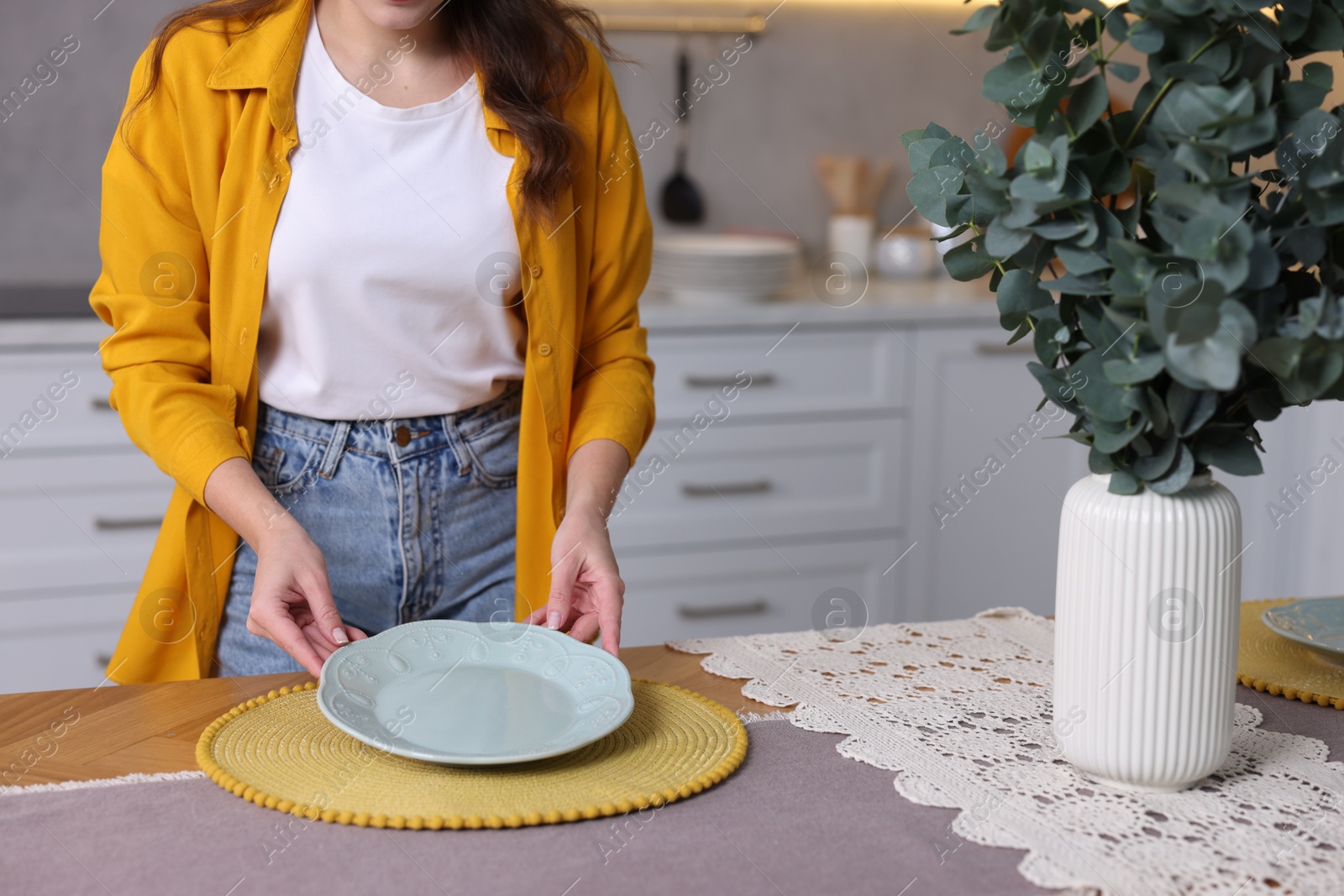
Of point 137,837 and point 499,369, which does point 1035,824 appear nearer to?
point 137,837

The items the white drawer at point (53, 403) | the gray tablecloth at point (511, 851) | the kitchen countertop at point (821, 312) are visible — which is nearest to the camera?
the gray tablecloth at point (511, 851)

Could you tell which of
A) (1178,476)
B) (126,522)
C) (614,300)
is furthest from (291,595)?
(126,522)

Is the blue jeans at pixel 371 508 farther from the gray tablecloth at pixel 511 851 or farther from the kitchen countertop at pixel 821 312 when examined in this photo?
the kitchen countertop at pixel 821 312

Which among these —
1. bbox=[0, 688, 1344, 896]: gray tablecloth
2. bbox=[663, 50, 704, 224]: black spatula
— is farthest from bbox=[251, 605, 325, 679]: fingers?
bbox=[663, 50, 704, 224]: black spatula

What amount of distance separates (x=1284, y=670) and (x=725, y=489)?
142 cm

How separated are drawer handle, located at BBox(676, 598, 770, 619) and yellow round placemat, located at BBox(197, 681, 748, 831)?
148cm

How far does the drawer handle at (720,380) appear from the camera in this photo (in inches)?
86.9

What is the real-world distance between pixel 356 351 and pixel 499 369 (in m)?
0.13

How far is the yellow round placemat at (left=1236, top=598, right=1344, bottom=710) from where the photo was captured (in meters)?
0.86

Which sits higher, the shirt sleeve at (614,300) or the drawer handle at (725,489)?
the shirt sleeve at (614,300)

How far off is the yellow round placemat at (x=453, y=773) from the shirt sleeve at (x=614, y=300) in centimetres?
38

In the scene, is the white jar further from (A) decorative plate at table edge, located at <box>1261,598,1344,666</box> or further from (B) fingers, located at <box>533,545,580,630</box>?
(B) fingers, located at <box>533,545,580,630</box>

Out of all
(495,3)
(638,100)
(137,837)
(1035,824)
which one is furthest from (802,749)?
(638,100)

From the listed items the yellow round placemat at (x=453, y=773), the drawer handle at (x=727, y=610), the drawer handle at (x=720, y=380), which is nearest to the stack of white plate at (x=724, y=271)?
the drawer handle at (x=720, y=380)
